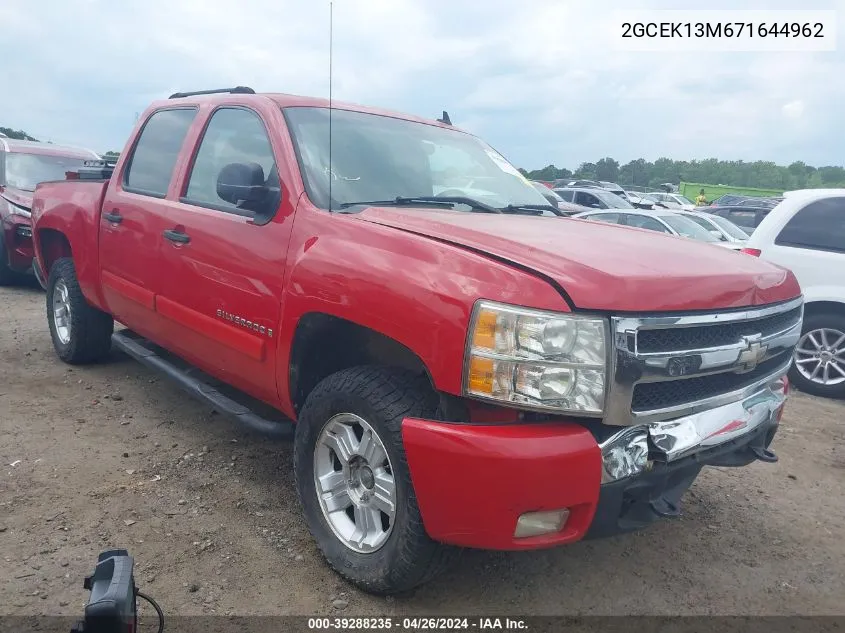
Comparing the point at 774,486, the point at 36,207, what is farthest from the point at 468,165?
the point at 36,207

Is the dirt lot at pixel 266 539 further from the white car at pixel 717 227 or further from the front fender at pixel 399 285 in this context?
the white car at pixel 717 227

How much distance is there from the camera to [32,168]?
896 centimetres

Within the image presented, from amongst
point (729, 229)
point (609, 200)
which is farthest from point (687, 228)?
point (609, 200)

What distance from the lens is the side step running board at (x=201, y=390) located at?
3090 millimetres

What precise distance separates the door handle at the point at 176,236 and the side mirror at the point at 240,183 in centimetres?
62

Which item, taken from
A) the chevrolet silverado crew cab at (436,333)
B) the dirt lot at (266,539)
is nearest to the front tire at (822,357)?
the dirt lot at (266,539)

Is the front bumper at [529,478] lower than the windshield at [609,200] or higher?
lower

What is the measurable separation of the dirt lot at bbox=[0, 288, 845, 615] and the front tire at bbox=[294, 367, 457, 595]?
160mm

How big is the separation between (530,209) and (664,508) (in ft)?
5.67

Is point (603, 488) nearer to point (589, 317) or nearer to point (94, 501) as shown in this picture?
point (589, 317)

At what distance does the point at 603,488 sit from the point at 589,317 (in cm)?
53

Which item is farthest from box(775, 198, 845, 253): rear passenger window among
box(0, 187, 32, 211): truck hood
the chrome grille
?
box(0, 187, 32, 211): truck hood

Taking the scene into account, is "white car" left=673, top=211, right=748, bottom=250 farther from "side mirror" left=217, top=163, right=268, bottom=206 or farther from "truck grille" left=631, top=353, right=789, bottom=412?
"side mirror" left=217, top=163, right=268, bottom=206

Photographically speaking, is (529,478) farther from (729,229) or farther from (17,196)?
(729,229)
